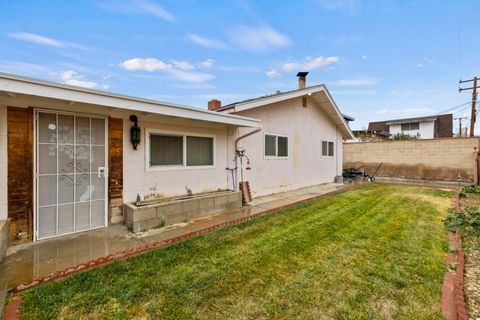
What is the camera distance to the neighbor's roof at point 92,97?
310cm

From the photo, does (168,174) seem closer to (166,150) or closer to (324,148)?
(166,150)

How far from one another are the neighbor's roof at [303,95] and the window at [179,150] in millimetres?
1283

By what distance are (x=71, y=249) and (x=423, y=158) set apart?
53.9 feet

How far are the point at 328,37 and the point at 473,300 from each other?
39.9ft

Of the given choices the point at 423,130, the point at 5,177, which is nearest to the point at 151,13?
the point at 5,177

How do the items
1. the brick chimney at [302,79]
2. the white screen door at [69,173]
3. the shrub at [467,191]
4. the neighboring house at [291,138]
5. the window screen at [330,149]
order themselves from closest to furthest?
the white screen door at [69,173], the neighboring house at [291,138], the shrub at [467,191], the brick chimney at [302,79], the window screen at [330,149]

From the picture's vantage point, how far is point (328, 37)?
11.6m

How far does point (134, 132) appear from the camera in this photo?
5.01m

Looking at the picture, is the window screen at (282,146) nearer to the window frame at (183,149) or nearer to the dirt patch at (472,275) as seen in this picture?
the window frame at (183,149)

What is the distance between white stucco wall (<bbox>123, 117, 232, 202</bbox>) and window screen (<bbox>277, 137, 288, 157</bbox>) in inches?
108

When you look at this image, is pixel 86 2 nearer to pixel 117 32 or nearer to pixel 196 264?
pixel 117 32

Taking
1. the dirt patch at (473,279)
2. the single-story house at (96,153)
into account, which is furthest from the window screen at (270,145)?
the dirt patch at (473,279)

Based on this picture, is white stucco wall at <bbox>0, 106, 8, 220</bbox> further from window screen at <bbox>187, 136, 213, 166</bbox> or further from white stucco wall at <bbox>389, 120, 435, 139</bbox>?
white stucco wall at <bbox>389, 120, 435, 139</bbox>

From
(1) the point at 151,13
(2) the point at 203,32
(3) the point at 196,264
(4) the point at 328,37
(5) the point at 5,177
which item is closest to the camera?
(3) the point at 196,264
